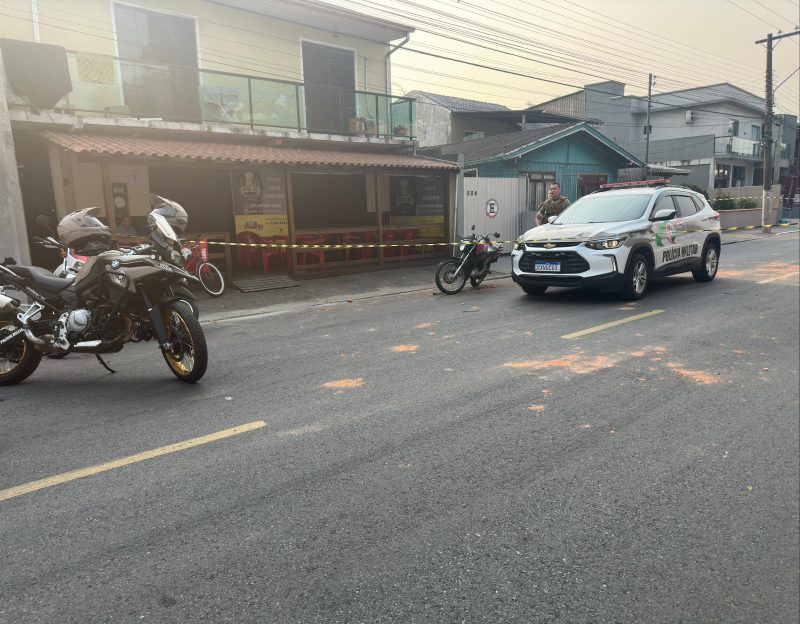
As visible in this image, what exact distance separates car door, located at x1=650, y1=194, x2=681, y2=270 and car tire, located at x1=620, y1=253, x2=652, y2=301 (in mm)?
305

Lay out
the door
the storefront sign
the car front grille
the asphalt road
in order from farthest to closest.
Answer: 1. the door
2. the storefront sign
3. the car front grille
4. the asphalt road

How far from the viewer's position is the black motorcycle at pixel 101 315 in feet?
16.7

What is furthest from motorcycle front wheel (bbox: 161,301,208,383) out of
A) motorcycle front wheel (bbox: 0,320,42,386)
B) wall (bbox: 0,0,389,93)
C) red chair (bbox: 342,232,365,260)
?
wall (bbox: 0,0,389,93)

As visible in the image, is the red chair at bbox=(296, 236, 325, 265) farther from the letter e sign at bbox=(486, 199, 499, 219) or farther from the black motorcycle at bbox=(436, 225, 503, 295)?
the letter e sign at bbox=(486, 199, 499, 219)

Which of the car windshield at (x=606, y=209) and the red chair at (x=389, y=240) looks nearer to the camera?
the car windshield at (x=606, y=209)

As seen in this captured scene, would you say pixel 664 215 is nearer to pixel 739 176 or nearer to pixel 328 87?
pixel 328 87

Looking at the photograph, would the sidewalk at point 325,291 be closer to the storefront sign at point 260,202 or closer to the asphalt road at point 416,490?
the storefront sign at point 260,202

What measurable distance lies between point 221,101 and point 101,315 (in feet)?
32.9

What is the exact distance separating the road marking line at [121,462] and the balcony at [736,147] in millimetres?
45570

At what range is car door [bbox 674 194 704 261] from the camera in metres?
10.3

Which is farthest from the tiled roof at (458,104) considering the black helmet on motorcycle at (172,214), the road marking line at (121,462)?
the road marking line at (121,462)

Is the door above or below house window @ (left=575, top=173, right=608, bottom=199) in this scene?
above

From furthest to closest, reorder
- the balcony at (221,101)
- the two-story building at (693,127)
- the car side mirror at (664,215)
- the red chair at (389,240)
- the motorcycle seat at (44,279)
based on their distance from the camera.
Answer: the two-story building at (693,127) < the red chair at (389,240) < the balcony at (221,101) < the car side mirror at (664,215) < the motorcycle seat at (44,279)

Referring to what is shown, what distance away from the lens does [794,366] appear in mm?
5688
